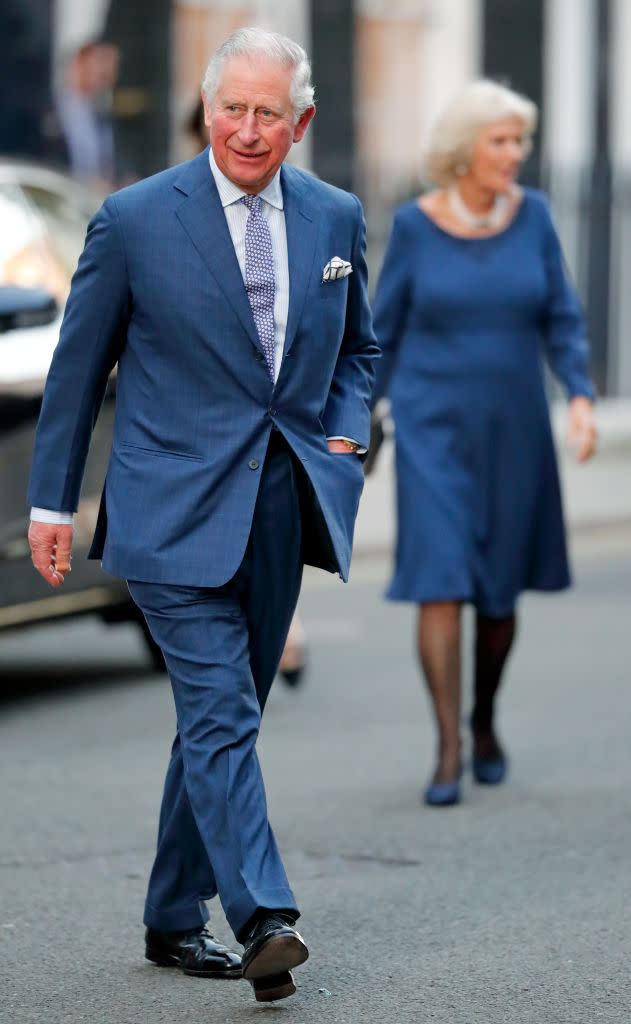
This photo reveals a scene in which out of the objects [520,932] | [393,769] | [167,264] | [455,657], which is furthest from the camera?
[393,769]

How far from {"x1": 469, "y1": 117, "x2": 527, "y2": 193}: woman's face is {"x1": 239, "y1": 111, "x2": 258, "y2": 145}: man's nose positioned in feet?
7.81

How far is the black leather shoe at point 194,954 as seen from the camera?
4532mm

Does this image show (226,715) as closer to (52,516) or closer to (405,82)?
(52,516)

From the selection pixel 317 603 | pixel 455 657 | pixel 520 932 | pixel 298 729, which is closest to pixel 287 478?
pixel 520 932

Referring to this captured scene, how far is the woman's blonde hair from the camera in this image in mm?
6527

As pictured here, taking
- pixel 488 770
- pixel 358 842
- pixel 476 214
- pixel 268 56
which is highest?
pixel 268 56

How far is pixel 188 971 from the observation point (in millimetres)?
4566

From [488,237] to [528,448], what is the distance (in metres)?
0.62

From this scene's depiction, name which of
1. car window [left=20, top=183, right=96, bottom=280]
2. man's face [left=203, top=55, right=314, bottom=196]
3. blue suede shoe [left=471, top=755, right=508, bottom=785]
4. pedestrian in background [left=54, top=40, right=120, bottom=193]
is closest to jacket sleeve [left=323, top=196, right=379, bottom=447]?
man's face [left=203, top=55, right=314, bottom=196]

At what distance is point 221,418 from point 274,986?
1076 millimetres

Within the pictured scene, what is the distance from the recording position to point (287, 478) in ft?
14.4

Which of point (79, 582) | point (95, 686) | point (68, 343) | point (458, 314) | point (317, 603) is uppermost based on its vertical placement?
point (68, 343)

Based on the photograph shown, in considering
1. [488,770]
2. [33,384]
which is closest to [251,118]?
[488,770]

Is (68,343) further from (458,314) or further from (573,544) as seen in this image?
(573,544)
